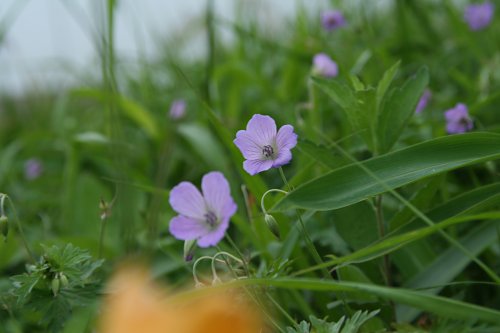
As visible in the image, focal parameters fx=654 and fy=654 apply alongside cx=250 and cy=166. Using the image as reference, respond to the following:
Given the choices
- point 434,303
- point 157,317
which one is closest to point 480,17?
point 434,303

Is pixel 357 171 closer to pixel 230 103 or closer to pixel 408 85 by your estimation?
pixel 408 85

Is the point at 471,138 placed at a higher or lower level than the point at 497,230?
higher

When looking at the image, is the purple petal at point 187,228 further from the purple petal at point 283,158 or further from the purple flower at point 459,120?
the purple flower at point 459,120

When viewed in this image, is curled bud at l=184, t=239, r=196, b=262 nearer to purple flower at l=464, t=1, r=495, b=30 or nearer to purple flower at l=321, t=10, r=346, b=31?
purple flower at l=321, t=10, r=346, b=31

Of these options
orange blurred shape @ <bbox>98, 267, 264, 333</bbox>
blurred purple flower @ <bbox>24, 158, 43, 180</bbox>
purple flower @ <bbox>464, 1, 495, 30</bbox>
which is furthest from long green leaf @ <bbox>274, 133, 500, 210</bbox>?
blurred purple flower @ <bbox>24, 158, 43, 180</bbox>

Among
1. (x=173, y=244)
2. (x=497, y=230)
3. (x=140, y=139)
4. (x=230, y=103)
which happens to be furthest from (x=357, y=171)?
(x=140, y=139)

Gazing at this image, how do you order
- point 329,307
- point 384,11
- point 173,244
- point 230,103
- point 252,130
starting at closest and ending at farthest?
point 252,130 < point 329,307 < point 173,244 < point 230,103 < point 384,11

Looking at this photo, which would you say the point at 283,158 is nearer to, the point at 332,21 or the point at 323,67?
the point at 323,67
